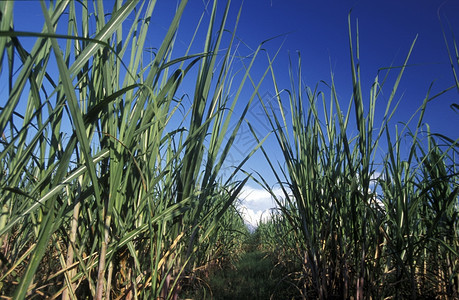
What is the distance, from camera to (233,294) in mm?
2811

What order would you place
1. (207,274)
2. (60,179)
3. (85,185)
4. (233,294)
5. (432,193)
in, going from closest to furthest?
(60,179) < (85,185) < (432,193) < (233,294) < (207,274)

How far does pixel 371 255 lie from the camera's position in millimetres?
1264

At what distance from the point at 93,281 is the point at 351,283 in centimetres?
106

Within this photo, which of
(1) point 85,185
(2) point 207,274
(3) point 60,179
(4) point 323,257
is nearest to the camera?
(3) point 60,179

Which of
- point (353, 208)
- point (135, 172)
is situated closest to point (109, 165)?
point (135, 172)

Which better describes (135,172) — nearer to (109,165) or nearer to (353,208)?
(109,165)

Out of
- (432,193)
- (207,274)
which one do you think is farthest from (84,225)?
(207,274)

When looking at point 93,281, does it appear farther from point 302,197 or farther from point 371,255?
point 371,255

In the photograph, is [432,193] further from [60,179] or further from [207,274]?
[207,274]

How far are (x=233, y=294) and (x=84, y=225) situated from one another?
2.29m

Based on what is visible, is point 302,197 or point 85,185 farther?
point 302,197

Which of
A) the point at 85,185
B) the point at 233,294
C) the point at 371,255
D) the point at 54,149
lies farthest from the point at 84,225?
the point at 233,294

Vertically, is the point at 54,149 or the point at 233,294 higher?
the point at 54,149

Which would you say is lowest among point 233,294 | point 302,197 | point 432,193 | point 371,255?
point 233,294
